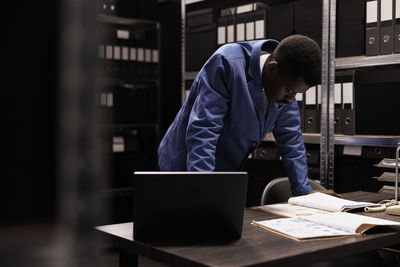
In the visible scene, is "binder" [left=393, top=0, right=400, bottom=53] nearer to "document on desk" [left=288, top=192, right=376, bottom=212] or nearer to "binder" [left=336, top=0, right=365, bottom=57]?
"binder" [left=336, top=0, right=365, bottom=57]

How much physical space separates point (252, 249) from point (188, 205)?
0.18 metres

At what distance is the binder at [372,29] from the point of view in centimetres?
250

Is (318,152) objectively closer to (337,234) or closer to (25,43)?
(337,234)

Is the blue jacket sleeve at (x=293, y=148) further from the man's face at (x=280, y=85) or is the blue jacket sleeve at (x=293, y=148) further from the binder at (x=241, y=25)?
the binder at (x=241, y=25)

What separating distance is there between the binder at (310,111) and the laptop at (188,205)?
1.77 meters

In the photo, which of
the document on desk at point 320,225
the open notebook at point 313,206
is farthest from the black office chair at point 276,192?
the document on desk at point 320,225

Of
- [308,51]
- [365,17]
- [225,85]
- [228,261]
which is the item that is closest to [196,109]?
[225,85]

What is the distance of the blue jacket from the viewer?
5.26 ft

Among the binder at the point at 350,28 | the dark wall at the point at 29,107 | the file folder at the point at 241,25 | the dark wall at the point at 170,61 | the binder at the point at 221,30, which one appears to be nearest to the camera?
the dark wall at the point at 29,107

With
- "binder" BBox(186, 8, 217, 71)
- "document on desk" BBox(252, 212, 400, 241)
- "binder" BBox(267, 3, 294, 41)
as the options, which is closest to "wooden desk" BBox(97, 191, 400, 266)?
"document on desk" BBox(252, 212, 400, 241)

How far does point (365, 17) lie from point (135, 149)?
2.12 metres

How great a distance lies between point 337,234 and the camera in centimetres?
123

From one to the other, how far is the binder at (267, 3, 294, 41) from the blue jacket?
1.03 meters

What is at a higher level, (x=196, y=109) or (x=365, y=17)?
(x=365, y=17)
